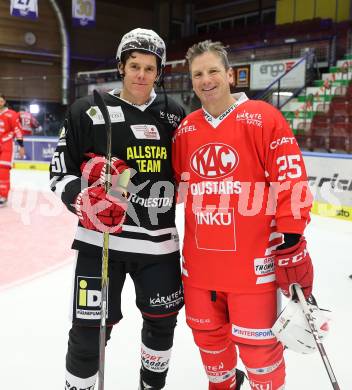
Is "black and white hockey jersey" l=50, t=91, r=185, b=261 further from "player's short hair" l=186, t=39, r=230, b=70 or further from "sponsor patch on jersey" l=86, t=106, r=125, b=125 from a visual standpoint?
"player's short hair" l=186, t=39, r=230, b=70

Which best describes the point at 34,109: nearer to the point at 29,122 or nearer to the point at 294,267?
the point at 29,122

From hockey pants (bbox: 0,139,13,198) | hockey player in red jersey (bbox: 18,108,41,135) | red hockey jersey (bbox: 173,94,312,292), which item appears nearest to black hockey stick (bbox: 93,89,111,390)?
red hockey jersey (bbox: 173,94,312,292)

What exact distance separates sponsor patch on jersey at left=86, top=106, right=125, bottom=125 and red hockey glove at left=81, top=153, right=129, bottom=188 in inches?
4.8

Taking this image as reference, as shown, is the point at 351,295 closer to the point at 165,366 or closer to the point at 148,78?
the point at 165,366

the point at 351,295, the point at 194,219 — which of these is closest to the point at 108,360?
the point at 194,219

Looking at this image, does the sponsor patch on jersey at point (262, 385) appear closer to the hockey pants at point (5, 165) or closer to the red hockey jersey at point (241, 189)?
the red hockey jersey at point (241, 189)

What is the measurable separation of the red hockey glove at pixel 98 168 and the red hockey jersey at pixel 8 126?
17.0 ft

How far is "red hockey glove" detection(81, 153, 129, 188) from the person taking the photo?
154 centimetres

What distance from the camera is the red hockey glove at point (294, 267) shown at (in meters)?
1.46

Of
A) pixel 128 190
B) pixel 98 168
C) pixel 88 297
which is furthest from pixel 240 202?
pixel 88 297

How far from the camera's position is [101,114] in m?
1.62

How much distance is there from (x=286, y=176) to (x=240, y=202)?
181mm

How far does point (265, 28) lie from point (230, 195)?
14774 millimetres

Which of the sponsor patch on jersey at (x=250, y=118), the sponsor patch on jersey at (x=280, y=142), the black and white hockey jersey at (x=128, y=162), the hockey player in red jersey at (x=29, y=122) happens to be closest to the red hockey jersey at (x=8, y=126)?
the hockey player in red jersey at (x=29, y=122)
